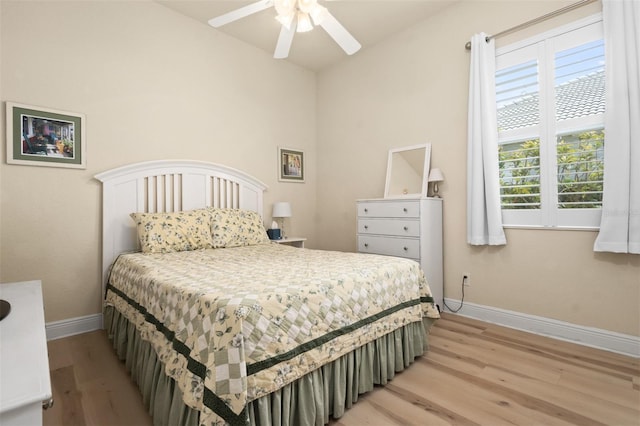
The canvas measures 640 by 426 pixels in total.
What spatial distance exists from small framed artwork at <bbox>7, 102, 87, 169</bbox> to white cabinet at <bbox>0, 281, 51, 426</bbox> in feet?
5.42

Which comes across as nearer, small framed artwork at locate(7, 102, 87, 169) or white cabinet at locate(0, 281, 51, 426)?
white cabinet at locate(0, 281, 51, 426)

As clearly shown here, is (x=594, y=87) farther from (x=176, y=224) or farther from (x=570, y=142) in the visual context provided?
(x=176, y=224)

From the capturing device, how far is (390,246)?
10.5 feet

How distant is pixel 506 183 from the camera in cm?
278

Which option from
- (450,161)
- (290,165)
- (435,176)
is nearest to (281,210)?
(290,165)

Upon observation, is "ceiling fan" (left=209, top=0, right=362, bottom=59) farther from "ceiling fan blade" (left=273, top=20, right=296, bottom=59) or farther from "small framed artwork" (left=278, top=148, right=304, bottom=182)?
"small framed artwork" (left=278, top=148, right=304, bottom=182)

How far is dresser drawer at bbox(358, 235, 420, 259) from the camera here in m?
2.98

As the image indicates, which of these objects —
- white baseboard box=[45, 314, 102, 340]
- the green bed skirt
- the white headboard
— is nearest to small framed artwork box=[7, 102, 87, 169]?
the white headboard

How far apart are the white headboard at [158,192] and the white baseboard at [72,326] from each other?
0.26m

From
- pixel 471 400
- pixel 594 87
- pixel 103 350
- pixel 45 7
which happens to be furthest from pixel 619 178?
pixel 45 7

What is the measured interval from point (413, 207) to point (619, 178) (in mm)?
1420

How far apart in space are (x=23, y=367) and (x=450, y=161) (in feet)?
10.5

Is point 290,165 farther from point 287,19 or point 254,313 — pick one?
point 254,313

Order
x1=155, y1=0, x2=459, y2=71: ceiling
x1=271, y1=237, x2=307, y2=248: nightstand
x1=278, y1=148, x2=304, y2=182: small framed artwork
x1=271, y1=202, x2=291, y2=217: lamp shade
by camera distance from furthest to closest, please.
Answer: x1=278, y1=148, x2=304, y2=182: small framed artwork < x1=271, y1=202, x2=291, y2=217: lamp shade < x1=271, y1=237, x2=307, y2=248: nightstand < x1=155, y1=0, x2=459, y2=71: ceiling
